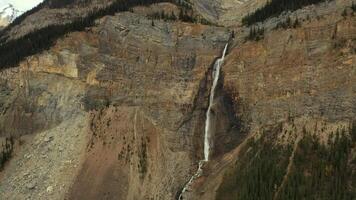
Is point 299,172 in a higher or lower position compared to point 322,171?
lower

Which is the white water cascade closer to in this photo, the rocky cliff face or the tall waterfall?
the tall waterfall

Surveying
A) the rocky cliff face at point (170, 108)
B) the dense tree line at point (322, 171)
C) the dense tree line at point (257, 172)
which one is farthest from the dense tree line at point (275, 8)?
the dense tree line at point (322, 171)

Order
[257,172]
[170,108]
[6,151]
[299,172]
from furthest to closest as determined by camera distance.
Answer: [170,108]
[6,151]
[257,172]
[299,172]

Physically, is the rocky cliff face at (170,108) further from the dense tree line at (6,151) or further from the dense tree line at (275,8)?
the dense tree line at (275,8)

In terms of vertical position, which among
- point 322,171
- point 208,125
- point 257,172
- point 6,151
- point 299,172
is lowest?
point 257,172

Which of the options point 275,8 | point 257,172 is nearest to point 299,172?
point 257,172

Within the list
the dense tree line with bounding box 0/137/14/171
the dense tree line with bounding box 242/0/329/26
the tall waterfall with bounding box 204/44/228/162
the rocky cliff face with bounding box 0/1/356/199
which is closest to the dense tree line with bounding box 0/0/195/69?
the rocky cliff face with bounding box 0/1/356/199

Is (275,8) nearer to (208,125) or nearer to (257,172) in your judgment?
(208,125)
